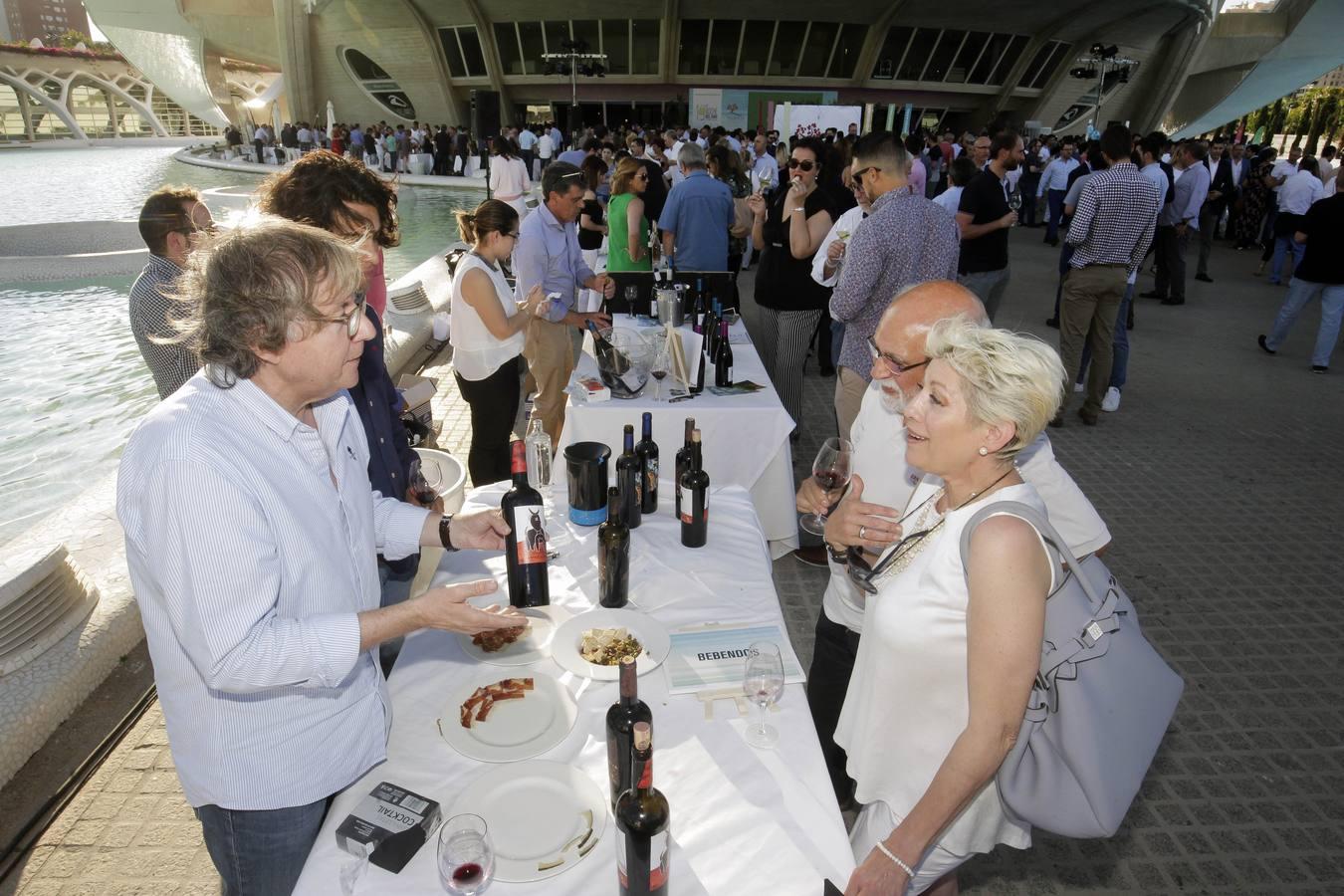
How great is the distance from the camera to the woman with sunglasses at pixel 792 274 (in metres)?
4.52

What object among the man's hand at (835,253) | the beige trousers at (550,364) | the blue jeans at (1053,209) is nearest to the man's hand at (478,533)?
the beige trousers at (550,364)

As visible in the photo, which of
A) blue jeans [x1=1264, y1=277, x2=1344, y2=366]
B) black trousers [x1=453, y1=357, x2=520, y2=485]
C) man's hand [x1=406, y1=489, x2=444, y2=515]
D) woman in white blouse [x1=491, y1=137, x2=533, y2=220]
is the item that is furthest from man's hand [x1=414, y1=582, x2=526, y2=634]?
woman in white blouse [x1=491, y1=137, x2=533, y2=220]

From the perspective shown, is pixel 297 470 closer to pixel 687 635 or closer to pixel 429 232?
pixel 687 635

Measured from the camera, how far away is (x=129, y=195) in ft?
65.1

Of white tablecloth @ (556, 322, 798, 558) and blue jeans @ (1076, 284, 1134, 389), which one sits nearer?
white tablecloth @ (556, 322, 798, 558)

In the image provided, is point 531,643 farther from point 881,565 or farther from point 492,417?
point 492,417

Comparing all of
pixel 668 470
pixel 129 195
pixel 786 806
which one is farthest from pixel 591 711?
pixel 129 195

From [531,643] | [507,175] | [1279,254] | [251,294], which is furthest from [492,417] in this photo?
[1279,254]

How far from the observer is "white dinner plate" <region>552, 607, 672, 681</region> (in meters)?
1.70

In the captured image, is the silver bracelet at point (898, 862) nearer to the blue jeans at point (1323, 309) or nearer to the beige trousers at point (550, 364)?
the beige trousers at point (550, 364)

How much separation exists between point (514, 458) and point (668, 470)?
5.38 ft

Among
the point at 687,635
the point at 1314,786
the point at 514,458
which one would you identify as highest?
the point at 514,458

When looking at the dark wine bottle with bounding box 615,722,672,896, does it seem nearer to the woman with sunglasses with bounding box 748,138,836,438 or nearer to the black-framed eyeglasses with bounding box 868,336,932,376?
the black-framed eyeglasses with bounding box 868,336,932,376

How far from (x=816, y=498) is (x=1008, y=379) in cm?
82
